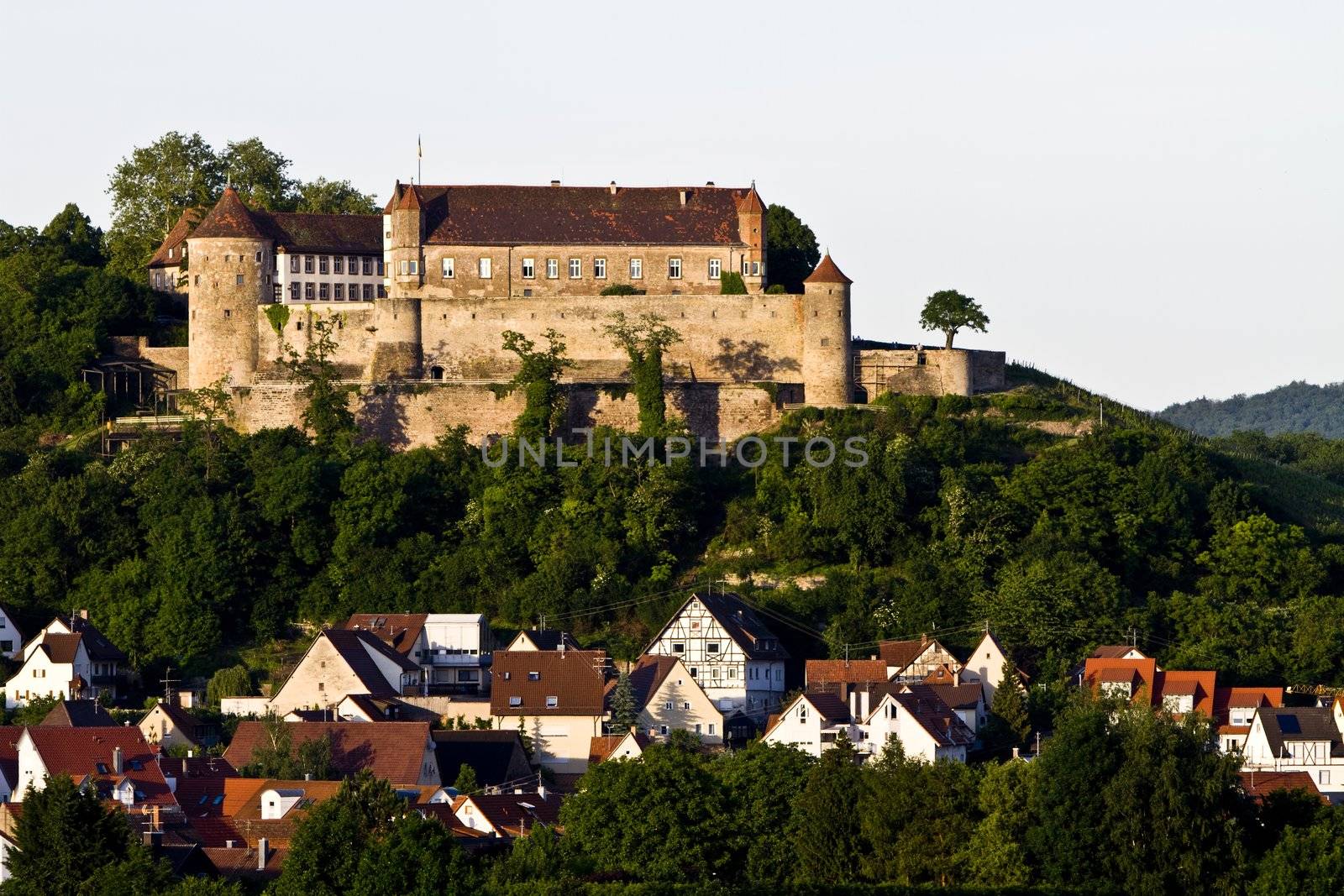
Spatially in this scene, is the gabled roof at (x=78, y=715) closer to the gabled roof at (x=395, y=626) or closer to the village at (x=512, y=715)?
the village at (x=512, y=715)

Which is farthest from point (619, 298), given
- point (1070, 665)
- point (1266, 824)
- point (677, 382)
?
point (1266, 824)

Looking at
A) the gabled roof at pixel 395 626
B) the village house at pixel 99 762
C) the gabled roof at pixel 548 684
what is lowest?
the village house at pixel 99 762

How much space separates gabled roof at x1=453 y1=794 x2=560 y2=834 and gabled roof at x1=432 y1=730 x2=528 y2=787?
2.83m

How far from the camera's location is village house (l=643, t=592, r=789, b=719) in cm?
6297

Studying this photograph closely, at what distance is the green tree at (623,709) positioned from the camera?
2375 inches

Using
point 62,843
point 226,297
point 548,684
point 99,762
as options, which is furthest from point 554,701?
point 226,297

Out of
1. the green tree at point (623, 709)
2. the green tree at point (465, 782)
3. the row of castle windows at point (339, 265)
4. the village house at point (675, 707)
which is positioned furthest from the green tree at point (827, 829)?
the row of castle windows at point (339, 265)

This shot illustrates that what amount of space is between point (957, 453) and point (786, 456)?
3.92 meters

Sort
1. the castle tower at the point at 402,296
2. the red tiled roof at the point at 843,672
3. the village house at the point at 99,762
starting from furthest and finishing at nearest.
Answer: the castle tower at the point at 402,296
the red tiled roof at the point at 843,672
the village house at the point at 99,762

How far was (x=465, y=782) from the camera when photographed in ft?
182

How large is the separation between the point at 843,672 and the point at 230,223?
71.6 ft

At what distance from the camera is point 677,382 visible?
7319 cm

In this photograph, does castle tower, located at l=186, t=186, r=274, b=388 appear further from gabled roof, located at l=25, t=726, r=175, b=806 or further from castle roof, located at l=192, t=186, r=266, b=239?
gabled roof, located at l=25, t=726, r=175, b=806

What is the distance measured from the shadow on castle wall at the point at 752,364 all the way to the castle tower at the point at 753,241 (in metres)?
2.12
